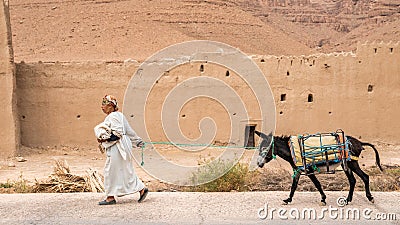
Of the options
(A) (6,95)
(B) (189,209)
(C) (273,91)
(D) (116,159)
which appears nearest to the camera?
(B) (189,209)

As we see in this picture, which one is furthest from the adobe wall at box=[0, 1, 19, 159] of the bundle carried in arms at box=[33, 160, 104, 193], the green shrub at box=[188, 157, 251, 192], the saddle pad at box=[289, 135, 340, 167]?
the saddle pad at box=[289, 135, 340, 167]

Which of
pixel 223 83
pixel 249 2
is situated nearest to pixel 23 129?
pixel 223 83

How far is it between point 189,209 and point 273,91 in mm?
12964

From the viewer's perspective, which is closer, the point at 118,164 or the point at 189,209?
the point at 189,209

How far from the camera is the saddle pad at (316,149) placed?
7160 mm

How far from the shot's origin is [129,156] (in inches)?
290

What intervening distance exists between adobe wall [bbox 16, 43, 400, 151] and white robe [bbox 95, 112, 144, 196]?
11902 mm

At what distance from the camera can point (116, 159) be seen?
7.27m

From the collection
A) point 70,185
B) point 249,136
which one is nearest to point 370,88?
point 249,136

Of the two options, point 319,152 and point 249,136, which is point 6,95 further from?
point 319,152

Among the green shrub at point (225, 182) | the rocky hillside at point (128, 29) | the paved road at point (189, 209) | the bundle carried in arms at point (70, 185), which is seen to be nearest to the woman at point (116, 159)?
the paved road at point (189, 209)

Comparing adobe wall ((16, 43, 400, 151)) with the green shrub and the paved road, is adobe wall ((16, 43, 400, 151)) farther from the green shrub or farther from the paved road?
the paved road

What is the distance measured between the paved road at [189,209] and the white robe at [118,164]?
222mm

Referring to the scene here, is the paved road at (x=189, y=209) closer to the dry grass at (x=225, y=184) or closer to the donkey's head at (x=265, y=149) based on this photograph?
the donkey's head at (x=265, y=149)
